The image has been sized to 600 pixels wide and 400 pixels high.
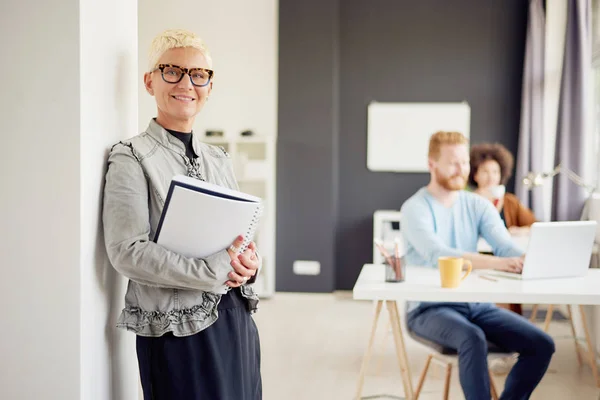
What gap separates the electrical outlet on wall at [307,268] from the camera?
6.70 meters

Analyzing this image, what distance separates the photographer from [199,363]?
176 cm

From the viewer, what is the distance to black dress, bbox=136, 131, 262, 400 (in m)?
1.75

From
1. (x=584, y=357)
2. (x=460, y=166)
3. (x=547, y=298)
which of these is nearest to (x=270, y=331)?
(x=584, y=357)

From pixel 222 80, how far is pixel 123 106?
493 cm

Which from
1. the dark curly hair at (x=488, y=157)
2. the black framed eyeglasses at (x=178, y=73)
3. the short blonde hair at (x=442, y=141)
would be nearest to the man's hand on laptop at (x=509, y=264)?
the short blonde hair at (x=442, y=141)

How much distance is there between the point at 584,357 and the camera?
14.1 feet

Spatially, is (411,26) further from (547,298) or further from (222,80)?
(547,298)

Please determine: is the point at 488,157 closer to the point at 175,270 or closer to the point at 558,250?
the point at 558,250

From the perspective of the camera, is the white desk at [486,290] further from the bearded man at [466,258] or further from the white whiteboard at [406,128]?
the white whiteboard at [406,128]

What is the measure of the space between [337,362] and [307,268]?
2.42 metres

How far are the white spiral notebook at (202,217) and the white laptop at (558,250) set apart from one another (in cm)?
145

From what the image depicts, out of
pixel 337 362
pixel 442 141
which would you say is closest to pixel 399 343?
pixel 442 141

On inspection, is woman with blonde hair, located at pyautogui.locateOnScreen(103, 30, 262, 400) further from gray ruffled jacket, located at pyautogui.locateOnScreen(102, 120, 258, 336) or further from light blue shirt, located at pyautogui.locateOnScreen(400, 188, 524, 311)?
light blue shirt, located at pyautogui.locateOnScreen(400, 188, 524, 311)

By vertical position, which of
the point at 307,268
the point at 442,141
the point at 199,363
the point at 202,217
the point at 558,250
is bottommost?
the point at 307,268
